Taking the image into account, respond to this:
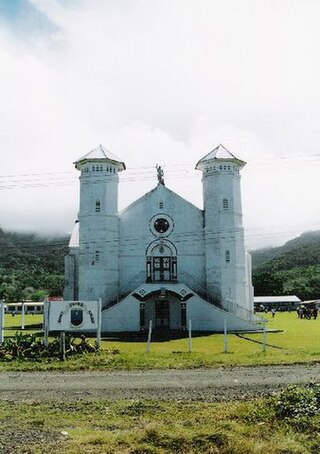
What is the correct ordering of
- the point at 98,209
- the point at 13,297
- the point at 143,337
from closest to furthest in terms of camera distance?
the point at 143,337 → the point at 98,209 → the point at 13,297

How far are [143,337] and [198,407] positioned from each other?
23.3 m

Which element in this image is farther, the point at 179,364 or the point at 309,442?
the point at 179,364

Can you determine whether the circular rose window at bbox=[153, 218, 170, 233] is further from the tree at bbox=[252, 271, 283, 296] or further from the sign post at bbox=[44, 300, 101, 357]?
the tree at bbox=[252, 271, 283, 296]

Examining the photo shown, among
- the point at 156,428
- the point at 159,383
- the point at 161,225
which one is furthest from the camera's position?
the point at 161,225

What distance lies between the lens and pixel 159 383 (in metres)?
13.6

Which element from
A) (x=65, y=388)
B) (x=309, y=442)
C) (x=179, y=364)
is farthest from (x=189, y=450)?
(x=179, y=364)

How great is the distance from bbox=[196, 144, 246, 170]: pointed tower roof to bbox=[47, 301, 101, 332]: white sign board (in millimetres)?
23434

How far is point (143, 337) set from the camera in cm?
3312

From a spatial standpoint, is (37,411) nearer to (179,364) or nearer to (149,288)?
(179,364)

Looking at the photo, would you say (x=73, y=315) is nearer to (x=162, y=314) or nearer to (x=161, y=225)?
(x=162, y=314)

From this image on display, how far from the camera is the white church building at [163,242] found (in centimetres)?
3972

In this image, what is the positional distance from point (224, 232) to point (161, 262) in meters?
5.75

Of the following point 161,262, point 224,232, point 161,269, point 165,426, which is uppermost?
point 224,232

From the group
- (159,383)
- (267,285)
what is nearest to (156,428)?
(159,383)
